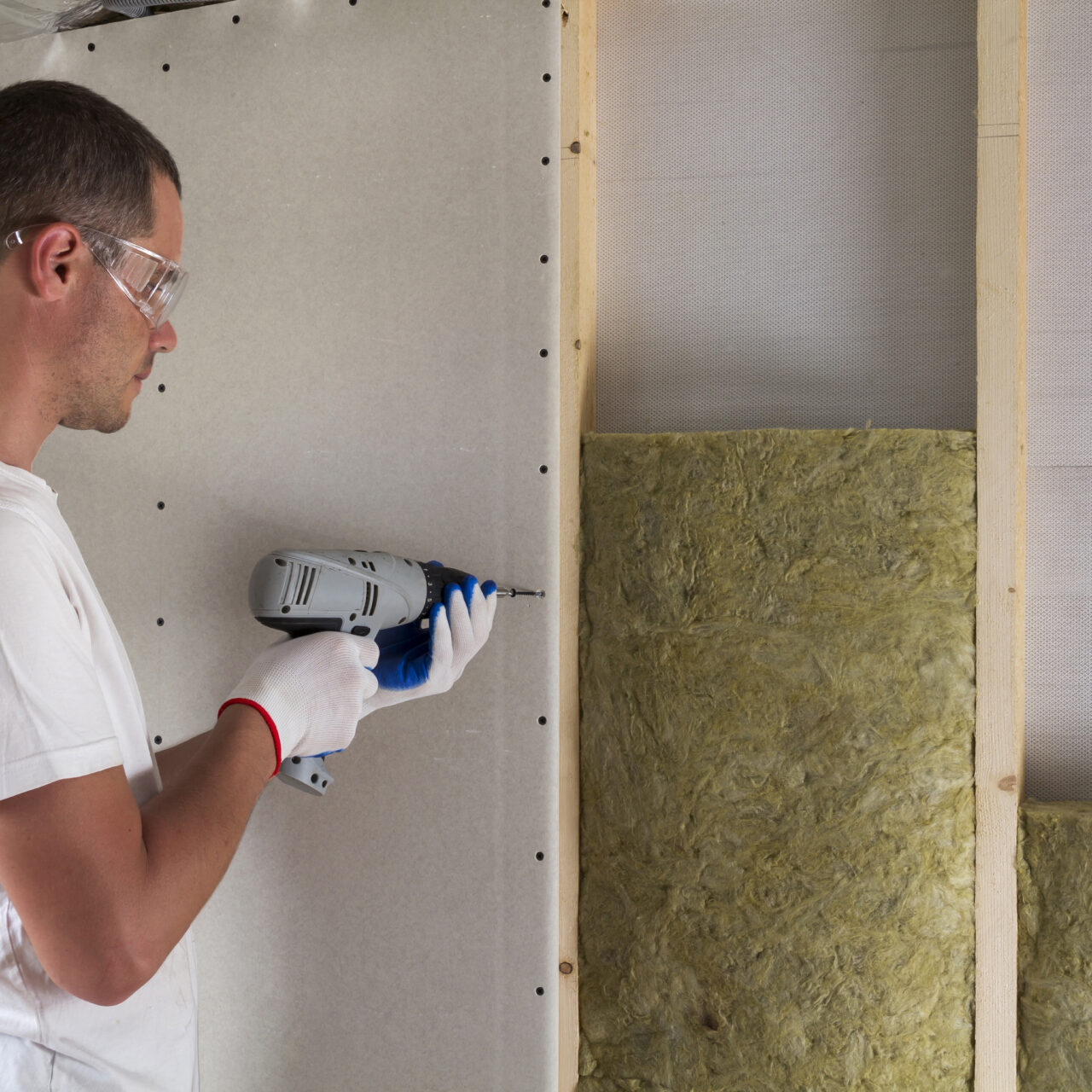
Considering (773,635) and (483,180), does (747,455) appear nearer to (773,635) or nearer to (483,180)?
(773,635)

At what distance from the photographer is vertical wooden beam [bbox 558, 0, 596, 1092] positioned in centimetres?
129

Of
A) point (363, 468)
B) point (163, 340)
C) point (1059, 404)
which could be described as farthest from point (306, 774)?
point (1059, 404)

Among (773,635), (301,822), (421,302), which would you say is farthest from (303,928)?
(421,302)

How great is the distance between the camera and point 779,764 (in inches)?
48.3

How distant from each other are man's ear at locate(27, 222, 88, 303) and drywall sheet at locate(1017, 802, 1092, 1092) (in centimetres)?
126

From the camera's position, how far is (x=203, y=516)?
1.43 meters

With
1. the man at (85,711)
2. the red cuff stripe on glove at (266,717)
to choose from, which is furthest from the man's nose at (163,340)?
the red cuff stripe on glove at (266,717)

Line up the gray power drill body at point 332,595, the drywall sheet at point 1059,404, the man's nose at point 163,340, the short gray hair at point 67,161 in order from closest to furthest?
the short gray hair at point 67,161, the man's nose at point 163,340, the gray power drill body at point 332,595, the drywall sheet at point 1059,404

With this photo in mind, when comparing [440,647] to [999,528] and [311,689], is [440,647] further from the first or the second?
[999,528]

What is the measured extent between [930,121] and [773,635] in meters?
0.77

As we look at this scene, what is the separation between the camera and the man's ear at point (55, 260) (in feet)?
2.56

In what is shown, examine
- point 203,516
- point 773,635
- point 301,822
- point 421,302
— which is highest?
point 421,302

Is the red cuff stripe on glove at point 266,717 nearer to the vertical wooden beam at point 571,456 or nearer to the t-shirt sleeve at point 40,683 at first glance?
the t-shirt sleeve at point 40,683

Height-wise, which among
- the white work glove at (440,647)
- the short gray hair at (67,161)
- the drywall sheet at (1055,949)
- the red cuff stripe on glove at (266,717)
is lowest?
the drywall sheet at (1055,949)
